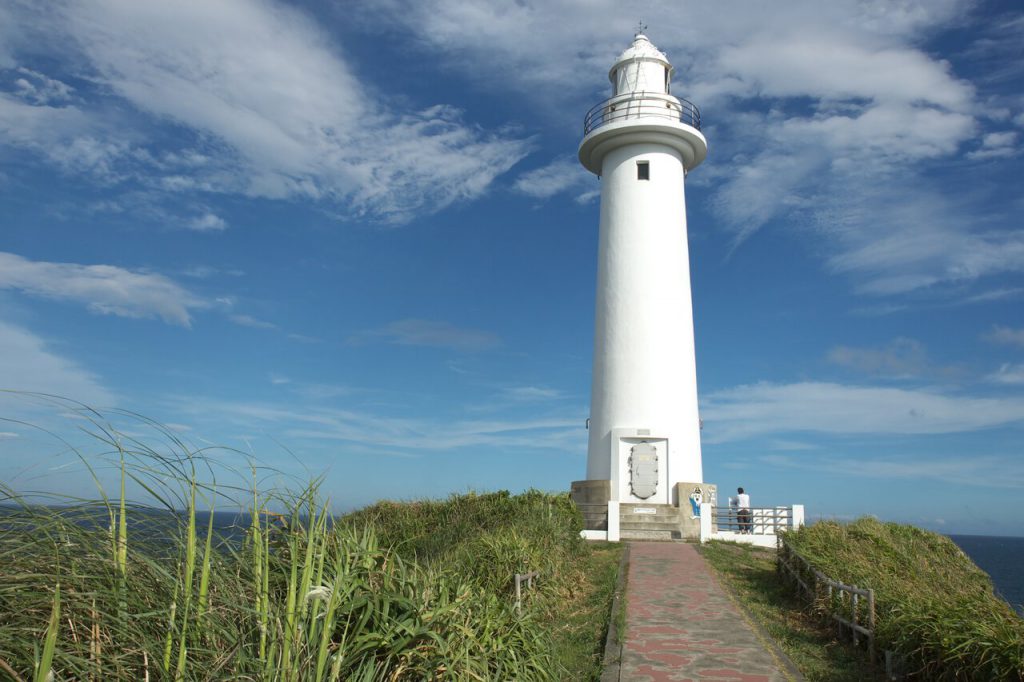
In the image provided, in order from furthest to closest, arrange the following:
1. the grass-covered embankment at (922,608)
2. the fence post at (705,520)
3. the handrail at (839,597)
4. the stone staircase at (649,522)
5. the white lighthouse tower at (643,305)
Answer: the white lighthouse tower at (643,305)
the stone staircase at (649,522)
the fence post at (705,520)
the handrail at (839,597)
the grass-covered embankment at (922,608)

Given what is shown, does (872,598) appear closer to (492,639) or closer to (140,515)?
(492,639)

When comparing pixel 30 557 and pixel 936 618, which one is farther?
pixel 936 618

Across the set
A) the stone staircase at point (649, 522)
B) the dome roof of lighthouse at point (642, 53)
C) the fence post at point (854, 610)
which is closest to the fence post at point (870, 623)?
the fence post at point (854, 610)

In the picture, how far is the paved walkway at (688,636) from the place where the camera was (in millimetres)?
8328

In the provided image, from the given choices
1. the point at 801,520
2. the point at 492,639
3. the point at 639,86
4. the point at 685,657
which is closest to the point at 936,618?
the point at 685,657

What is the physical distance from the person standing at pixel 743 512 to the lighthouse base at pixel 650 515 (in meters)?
0.79

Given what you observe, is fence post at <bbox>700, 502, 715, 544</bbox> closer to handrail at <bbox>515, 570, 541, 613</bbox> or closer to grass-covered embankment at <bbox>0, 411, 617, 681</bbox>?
handrail at <bbox>515, 570, 541, 613</bbox>

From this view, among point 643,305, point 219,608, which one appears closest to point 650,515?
point 643,305

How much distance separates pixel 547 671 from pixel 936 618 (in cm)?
415

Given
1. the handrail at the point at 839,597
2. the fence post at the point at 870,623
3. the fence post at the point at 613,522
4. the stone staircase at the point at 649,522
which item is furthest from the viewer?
the stone staircase at the point at 649,522

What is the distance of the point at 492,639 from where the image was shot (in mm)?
6645

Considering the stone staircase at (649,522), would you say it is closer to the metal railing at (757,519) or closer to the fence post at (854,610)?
the metal railing at (757,519)

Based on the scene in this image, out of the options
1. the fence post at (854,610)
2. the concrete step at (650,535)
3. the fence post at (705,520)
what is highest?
the fence post at (705,520)

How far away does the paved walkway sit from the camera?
A: 8328 millimetres
